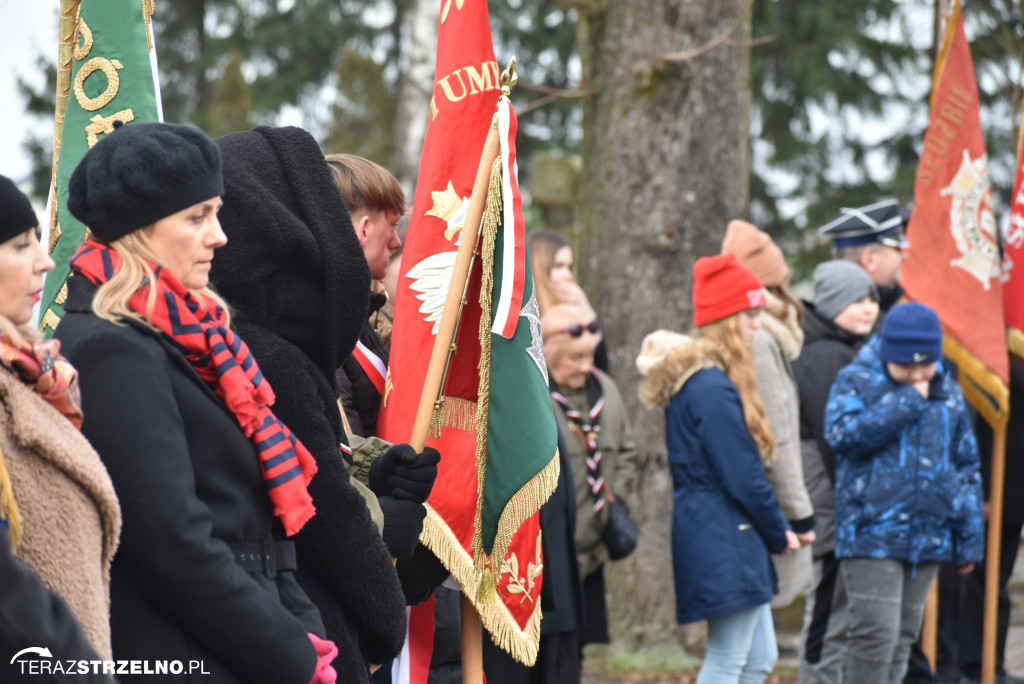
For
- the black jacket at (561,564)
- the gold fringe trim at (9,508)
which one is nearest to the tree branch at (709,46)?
the black jacket at (561,564)

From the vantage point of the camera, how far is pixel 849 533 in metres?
5.24

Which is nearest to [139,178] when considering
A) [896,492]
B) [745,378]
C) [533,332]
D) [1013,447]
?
[533,332]

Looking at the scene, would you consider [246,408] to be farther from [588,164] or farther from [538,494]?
[588,164]

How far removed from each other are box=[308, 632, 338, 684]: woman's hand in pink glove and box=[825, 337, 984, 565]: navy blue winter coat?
3.35 m

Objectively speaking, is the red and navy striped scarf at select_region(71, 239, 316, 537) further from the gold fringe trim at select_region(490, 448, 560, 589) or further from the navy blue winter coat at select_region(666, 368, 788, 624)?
the navy blue winter coat at select_region(666, 368, 788, 624)

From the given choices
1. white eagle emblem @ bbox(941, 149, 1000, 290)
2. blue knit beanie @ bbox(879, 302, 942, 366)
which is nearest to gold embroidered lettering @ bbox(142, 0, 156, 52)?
blue knit beanie @ bbox(879, 302, 942, 366)

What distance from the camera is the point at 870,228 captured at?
6.89 metres

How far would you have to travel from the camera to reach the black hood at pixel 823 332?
644 cm

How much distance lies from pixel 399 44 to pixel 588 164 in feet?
41.6

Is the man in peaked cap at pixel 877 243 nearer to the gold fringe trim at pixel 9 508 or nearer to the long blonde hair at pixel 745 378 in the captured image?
the long blonde hair at pixel 745 378

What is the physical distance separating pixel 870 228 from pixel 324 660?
5348 mm

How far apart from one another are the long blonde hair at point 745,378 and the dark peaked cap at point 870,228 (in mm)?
1969

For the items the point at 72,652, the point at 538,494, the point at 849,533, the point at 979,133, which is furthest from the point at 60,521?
the point at 979,133

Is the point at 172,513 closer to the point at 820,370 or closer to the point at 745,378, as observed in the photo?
the point at 745,378
